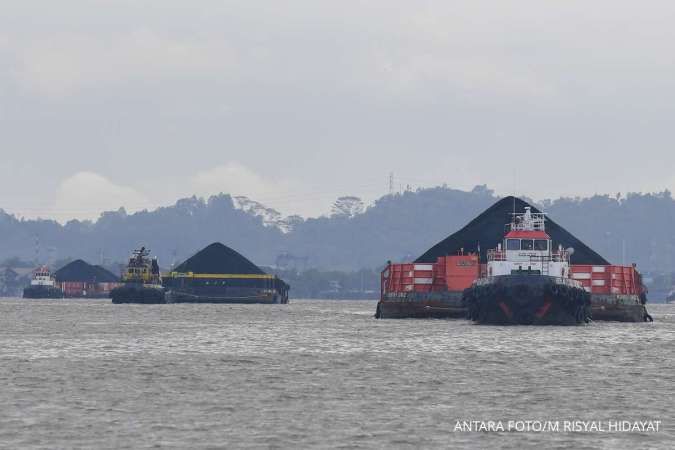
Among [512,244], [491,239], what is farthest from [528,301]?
[491,239]

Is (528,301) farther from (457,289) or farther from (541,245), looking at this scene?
(457,289)

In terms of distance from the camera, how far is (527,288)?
10138 cm

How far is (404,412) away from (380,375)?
1301cm

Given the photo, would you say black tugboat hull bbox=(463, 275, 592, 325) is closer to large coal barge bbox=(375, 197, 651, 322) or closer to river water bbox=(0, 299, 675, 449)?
river water bbox=(0, 299, 675, 449)

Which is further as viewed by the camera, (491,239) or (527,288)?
(491,239)

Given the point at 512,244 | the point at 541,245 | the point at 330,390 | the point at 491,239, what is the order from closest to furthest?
1. the point at 330,390
2. the point at 512,244
3. the point at 541,245
4. the point at 491,239

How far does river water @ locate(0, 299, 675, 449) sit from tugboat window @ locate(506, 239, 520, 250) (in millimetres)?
16823

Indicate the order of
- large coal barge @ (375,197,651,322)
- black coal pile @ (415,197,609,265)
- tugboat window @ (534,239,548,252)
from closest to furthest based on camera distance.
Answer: tugboat window @ (534,239,548,252) < large coal barge @ (375,197,651,322) < black coal pile @ (415,197,609,265)

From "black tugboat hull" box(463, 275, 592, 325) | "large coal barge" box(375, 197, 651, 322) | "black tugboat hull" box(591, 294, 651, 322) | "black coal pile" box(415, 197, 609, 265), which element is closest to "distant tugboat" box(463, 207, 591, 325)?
"black tugboat hull" box(463, 275, 592, 325)

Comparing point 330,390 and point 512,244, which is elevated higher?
point 512,244

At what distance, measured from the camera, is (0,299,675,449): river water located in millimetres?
41719

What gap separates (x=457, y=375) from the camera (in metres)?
60.4

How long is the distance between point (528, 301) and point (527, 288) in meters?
1.34

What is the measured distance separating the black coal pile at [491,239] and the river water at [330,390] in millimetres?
54540
